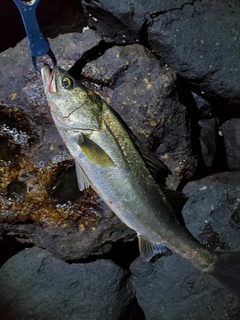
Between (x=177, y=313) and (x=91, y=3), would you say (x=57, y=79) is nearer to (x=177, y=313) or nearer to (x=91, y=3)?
(x=91, y=3)

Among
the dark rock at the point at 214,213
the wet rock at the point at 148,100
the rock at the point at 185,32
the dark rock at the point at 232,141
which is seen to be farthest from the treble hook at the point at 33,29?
the dark rock at the point at 232,141

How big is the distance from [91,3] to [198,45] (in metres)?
1.06

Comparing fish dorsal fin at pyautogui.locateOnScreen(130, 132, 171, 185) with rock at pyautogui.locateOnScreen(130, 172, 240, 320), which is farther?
rock at pyautogui.locateOnScreen(130, 172, 240, 320)

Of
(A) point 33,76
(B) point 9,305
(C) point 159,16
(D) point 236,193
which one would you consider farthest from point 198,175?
(B) point 9,305

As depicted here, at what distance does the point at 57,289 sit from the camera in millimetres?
3182

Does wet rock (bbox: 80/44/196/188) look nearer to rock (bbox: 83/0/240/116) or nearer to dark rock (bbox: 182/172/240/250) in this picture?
rock (bbox: 83/0/240/116)

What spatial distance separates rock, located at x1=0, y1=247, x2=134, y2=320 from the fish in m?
0.80

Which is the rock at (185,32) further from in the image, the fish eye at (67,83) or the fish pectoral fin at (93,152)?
the fish pectoral fin at (93,152)

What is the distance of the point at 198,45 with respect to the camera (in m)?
3.24

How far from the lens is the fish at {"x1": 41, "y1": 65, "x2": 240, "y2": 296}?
255 centimetres

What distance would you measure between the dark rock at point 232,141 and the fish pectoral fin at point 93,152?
1.82 meters

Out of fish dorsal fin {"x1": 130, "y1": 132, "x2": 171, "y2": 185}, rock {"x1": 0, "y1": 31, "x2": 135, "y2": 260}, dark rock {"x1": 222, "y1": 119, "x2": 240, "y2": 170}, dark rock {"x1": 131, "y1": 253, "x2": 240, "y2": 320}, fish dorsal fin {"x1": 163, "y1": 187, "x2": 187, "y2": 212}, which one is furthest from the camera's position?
dark rock {"x1": 222, "y1": 119, "x2": 240, "y2": 170}

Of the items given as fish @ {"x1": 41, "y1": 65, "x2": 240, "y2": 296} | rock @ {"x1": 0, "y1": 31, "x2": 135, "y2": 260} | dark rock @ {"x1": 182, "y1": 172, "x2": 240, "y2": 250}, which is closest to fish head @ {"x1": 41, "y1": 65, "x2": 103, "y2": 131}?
fish @ {"x1": 41, "y1": 65, "x2": 240, "y2": 296}

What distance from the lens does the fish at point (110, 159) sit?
2.55m
